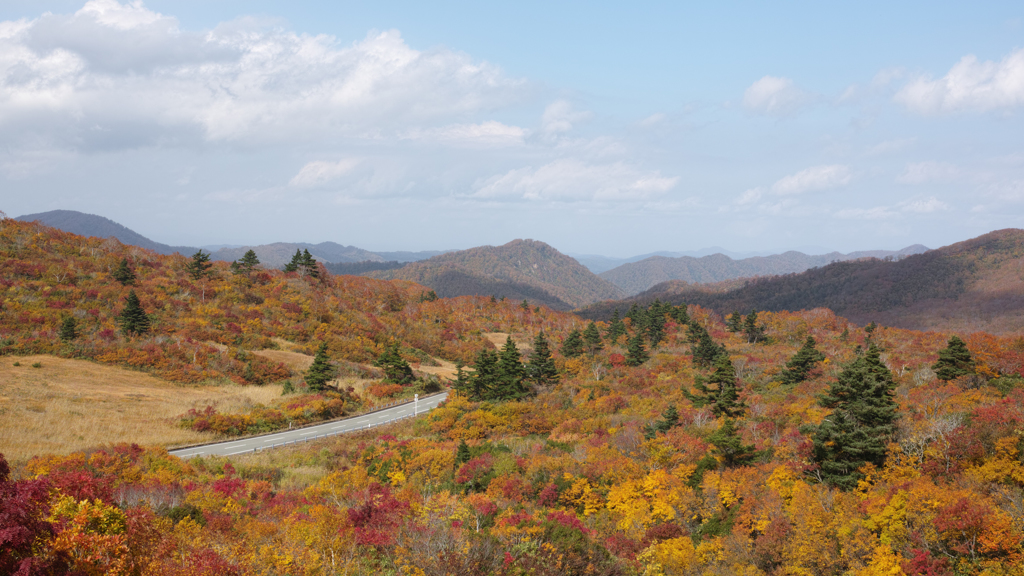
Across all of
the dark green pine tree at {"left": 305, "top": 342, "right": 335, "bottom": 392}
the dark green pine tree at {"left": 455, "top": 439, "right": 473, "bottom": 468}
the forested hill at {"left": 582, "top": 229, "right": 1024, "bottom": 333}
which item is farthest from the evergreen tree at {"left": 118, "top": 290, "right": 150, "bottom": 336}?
the forested hill at {"left": 582, "top": 229, "right": 1024, "bottom": 333}

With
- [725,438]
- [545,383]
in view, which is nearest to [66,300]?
[545,383]

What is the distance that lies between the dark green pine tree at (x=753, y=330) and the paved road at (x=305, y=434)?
45.1m

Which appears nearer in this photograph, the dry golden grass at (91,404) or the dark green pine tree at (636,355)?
the dry golden grass at (91,404)

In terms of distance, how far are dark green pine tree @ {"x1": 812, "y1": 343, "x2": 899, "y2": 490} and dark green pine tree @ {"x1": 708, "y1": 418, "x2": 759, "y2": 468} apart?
103 inches

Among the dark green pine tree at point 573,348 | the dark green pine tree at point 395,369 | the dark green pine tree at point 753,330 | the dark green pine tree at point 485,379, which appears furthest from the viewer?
the dark green pine tree at point 753,330

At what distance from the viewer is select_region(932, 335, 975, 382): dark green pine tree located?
27266mm

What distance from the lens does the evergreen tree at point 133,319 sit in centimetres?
4116

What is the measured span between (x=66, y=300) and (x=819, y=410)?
57856 mm

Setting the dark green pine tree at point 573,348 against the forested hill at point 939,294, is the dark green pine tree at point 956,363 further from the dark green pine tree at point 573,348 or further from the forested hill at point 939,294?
the forested hill at point 939,294

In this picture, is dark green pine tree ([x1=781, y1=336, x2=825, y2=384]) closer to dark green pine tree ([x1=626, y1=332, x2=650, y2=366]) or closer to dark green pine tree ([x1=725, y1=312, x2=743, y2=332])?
dark green pine tree ([x1=626, y1=332, x2=650, y2=366])

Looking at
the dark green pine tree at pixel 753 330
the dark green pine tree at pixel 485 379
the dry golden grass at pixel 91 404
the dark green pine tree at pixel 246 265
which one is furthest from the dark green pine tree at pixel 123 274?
the dark green pine tree at pixel 753 330

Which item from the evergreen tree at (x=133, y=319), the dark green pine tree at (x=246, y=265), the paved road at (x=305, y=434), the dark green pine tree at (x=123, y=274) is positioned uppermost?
the dark green pine tree at (x=246, y=265)

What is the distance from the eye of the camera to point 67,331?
124 feet

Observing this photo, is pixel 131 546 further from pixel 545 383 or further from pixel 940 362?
pixel 940 362
